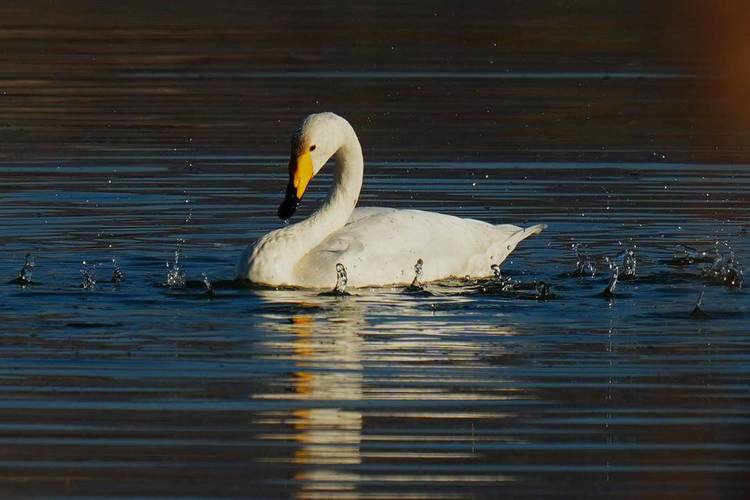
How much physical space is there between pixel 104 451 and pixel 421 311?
11.7 feet

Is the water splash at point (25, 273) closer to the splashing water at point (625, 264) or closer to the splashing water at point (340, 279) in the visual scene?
the splashing water at point (340, 279)

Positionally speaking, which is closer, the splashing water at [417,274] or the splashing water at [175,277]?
the splashing water at [175,277]

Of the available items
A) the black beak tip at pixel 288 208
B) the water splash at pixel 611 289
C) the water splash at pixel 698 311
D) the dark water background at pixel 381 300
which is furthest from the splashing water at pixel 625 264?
the black beak tip at pixel 288 208

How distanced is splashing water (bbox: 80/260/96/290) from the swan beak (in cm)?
127

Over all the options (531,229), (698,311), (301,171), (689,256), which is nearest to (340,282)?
(301,171)

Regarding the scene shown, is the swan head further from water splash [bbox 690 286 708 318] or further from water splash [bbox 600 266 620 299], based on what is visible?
water splash [bbox 690 286 708 318]

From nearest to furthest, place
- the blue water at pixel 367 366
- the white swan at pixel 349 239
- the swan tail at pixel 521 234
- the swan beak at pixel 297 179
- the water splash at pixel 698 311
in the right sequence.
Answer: the blue water at pixel 367 366
the water splash at pixel 698 311
the white swan at pixel 349 239
the swan beak at pixel 297 179
the swan tail at pixel 521 234

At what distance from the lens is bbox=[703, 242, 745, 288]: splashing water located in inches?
477

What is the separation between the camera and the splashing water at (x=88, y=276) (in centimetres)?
1184

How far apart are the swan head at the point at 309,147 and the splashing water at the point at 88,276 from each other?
1.29 metres

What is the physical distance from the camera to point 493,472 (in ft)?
25.1

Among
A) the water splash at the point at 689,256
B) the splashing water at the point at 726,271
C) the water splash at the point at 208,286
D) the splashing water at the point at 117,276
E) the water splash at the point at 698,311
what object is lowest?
the water splash at the point at 698,311

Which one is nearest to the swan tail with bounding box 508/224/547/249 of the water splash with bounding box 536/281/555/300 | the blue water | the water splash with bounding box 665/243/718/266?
the blue water

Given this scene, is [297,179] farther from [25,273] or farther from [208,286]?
[25,273]
